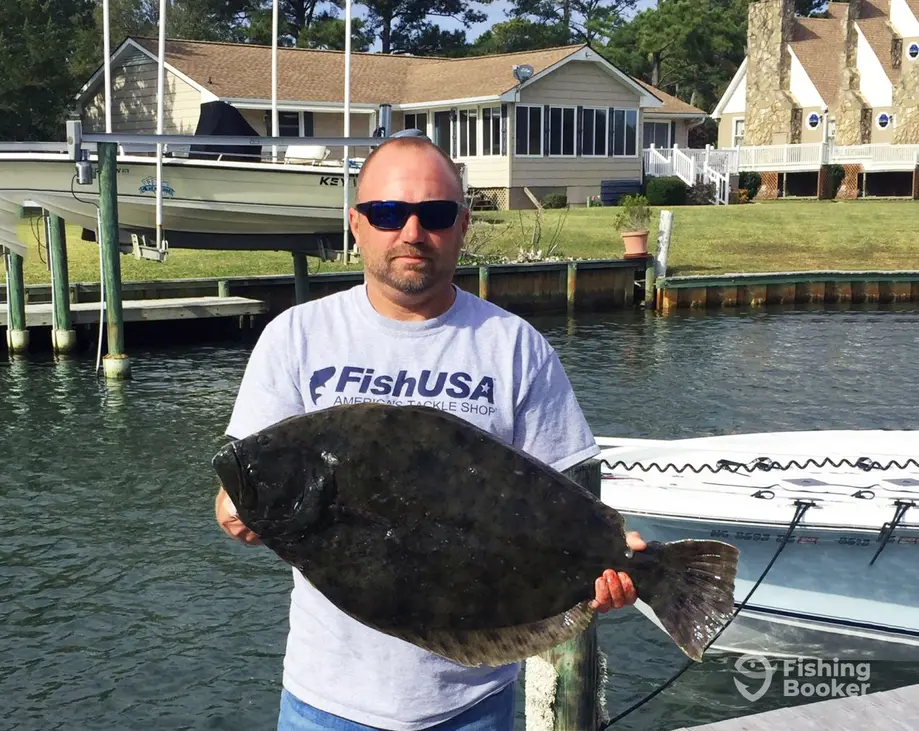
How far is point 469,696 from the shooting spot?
2715 mm

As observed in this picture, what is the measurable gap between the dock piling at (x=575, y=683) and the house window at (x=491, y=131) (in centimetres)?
3561

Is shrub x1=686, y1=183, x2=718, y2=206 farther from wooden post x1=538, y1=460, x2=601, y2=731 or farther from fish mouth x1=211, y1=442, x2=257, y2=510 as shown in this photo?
fish mouth x1=211, y1=442, x2=257, y2=510

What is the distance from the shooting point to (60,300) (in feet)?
62.5

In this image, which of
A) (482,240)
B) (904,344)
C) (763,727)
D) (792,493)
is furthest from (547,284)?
(763,727)

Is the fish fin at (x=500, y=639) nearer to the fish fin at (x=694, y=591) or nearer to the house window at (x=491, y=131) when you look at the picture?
the fish fin at (x=694, y=591)

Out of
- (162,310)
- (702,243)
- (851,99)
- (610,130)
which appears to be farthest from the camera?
(851,99)

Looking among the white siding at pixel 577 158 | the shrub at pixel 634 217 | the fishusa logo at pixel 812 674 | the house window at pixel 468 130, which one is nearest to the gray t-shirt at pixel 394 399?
the fishusa logo at pixel 812 674

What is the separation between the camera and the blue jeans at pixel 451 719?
2732mm

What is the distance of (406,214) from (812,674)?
245 inches

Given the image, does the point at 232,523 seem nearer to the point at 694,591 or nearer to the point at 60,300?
the point at 694,591

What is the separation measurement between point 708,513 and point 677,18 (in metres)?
60.5

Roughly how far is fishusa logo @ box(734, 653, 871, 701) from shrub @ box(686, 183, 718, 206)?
3582cm

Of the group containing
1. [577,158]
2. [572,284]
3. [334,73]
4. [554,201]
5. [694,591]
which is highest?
[334,73]

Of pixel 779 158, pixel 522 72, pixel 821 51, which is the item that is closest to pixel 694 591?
pixel 522 72
